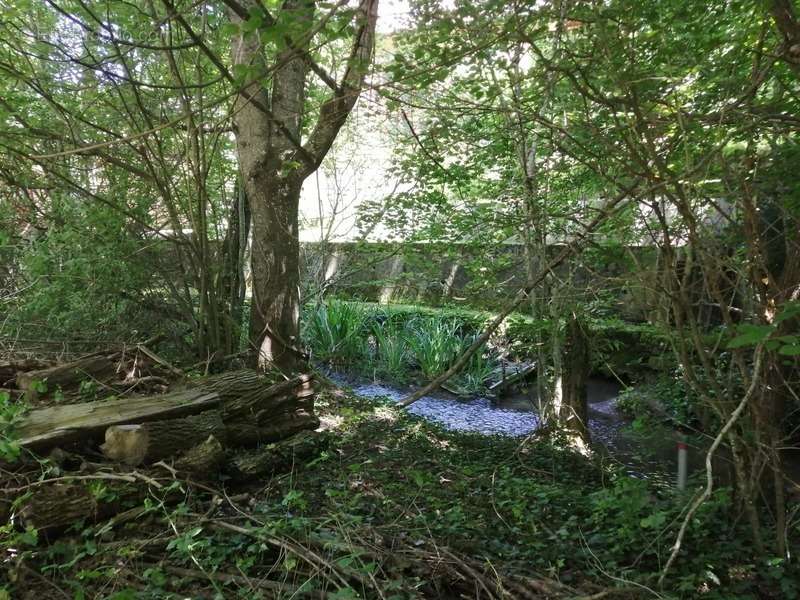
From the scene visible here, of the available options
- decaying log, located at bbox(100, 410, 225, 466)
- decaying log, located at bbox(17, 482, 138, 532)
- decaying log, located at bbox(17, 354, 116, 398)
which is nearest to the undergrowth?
decaying log, located at bbox(17, 482, 138, 532)

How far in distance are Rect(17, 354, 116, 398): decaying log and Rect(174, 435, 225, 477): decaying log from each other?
1.02 meters

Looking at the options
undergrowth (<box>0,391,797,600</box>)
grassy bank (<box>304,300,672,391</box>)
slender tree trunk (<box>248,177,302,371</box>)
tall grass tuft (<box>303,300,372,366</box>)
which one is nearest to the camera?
undergrowth (<box>0,391,797,600</box>)

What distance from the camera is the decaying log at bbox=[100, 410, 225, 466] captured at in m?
2.68

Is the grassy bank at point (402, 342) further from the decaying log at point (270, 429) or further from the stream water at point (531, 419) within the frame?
the decaying log at point (270, 429)

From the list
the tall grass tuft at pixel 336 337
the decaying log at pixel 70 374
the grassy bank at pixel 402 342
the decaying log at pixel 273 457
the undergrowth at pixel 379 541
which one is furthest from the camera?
the tall grass tuft at pixel 336 337

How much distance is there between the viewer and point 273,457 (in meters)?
3.18

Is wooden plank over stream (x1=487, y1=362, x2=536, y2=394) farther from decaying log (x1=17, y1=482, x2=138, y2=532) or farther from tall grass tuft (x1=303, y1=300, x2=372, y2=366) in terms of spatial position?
decaying log (x1=17, y1=482, x2=138, y2=532)

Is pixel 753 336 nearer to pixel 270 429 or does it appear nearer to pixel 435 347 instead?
pixel 270 429

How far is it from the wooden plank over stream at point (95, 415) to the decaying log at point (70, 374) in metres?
0.48

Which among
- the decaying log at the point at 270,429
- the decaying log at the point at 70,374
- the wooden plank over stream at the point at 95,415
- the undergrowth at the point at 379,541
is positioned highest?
the decaying log at the point at 70,374

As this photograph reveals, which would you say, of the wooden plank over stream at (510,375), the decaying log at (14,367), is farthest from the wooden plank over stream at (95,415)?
the wooden plank over stream at (510,375)

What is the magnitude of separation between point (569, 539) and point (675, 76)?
2.09 meters

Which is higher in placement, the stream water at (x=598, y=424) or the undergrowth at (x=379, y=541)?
the undergrowth at (x=379, y=541)

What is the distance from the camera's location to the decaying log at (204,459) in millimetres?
2759
